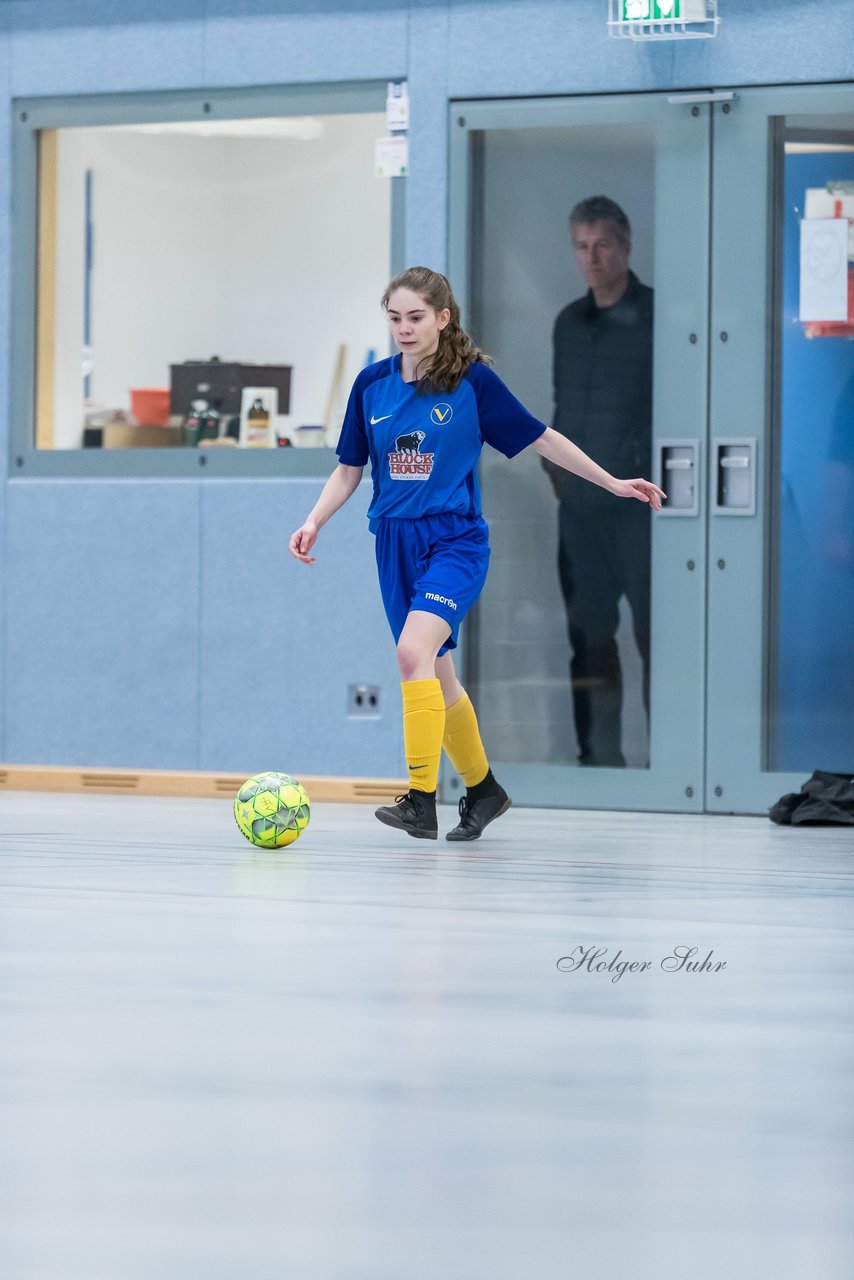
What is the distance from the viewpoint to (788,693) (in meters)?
6.02

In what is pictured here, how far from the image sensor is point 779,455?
5984mm

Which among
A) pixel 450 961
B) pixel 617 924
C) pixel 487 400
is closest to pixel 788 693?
pixel 487 400

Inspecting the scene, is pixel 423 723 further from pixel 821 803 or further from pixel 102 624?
pixel 102 624

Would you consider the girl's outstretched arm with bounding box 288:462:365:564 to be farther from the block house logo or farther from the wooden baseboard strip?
the wooden baseboard strip

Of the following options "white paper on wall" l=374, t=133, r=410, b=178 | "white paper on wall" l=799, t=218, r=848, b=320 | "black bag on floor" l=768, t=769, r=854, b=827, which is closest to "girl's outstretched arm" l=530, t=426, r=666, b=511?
"black bag on floor" l=768, t=769, r=854, b=827

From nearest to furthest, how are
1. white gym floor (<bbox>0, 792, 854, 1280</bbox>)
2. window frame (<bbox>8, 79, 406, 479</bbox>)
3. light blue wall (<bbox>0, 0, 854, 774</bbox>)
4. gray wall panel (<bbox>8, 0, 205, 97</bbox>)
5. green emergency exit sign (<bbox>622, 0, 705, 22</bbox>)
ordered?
white gym floor (<bbox>0, 792, 854, 1280</bbox>)
green emergency exit sign (<bbox>622, 0, 705, 22</bbox>)
light blue wall (<bbox>0, 0, 854, 774</bbox>)
window frame (<bbox>8, 79, 406, 479</bbox>)
gray wall panel (<bbox>8, 0, 205, 97</bbox>)

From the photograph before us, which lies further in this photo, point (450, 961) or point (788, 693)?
point (788, 693)

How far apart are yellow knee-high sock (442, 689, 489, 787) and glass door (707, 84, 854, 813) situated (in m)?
1.16

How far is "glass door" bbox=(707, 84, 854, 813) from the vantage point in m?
5.91

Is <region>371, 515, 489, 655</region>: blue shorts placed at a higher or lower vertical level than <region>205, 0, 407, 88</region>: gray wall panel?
lower

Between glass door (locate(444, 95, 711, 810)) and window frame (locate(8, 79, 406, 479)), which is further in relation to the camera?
window frame (locate(8, 79, 406, 479))

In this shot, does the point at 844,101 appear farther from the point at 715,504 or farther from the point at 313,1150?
the point at 313,1150

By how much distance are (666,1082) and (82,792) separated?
4.34 meters
